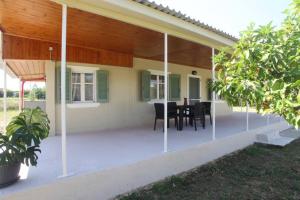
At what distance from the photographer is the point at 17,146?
2.91 metres

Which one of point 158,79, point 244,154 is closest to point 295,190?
point 244,154

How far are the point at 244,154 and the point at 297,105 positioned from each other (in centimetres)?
475

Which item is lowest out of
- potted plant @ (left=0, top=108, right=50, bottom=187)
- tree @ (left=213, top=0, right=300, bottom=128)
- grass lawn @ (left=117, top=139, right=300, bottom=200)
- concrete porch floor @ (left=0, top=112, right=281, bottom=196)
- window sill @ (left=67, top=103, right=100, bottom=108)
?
grass lawn @ (left=117, top=139, right=300, bottom=200)

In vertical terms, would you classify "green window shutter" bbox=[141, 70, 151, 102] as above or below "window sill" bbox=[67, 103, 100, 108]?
above

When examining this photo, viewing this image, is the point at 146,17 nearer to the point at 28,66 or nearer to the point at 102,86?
the point at 102,86

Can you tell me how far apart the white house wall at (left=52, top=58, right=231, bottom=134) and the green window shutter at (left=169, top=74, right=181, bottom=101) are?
0.75 m

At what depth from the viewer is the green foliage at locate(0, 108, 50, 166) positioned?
286cm

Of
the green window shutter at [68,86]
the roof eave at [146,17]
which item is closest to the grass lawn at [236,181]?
the roof eave at [146,17]

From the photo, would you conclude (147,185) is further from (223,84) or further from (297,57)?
(297,57)

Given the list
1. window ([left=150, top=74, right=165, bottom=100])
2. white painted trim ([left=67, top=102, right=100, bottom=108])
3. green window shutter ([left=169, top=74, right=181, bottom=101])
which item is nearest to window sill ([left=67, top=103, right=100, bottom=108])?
white painted trim ([left=67, top=102, right=100, bottom=108])

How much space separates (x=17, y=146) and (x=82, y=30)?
307 centimetres

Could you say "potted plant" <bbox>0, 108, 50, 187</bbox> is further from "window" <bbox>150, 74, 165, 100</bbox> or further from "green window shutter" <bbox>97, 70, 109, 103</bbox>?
"window" <bbox>150, 74, 165, 100</bbox>

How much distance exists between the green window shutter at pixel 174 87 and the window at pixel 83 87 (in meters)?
3.43

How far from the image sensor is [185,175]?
4.76 meters
